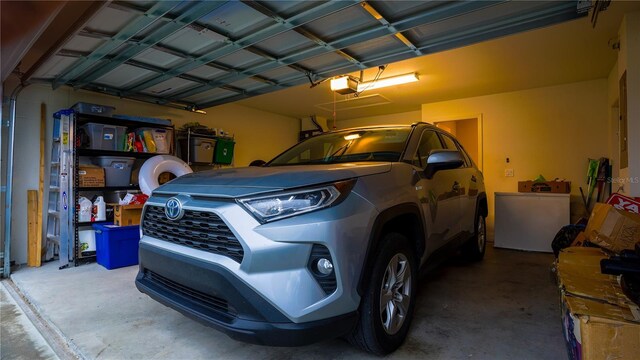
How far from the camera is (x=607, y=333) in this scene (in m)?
1.30

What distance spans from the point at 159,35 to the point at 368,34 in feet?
5.98

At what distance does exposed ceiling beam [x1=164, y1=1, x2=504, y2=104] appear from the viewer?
7.99ft

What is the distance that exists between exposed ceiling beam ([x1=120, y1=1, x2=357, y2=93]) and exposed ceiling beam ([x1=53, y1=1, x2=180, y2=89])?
689mm

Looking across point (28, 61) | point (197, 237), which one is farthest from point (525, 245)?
point (28, 61)

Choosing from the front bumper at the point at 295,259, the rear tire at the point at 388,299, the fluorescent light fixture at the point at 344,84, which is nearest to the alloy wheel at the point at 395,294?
the rear tire at the point at 388,299

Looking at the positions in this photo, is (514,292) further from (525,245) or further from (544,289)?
(525,245)

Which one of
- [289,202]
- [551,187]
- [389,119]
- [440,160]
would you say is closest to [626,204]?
[440,160]

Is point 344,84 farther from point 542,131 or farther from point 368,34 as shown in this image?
point 542,131

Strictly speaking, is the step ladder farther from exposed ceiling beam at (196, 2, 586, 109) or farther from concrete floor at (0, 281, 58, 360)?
exposed ceiling beam at (196, 2, 586, 109)

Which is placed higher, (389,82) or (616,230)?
(389,82)

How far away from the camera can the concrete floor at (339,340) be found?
6.11ft

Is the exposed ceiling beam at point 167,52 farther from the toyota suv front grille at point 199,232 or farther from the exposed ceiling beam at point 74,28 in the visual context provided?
the toyota suv front grille at point 199,232

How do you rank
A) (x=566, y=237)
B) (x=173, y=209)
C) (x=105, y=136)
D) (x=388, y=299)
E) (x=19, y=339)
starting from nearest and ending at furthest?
1. (x=173, y=209)
2. (x=388, y=299)
3. (x=19, y=339)
4. (x=566, y=237)
5. (x=105, y=136)

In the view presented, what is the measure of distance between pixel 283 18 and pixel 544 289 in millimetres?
3286
